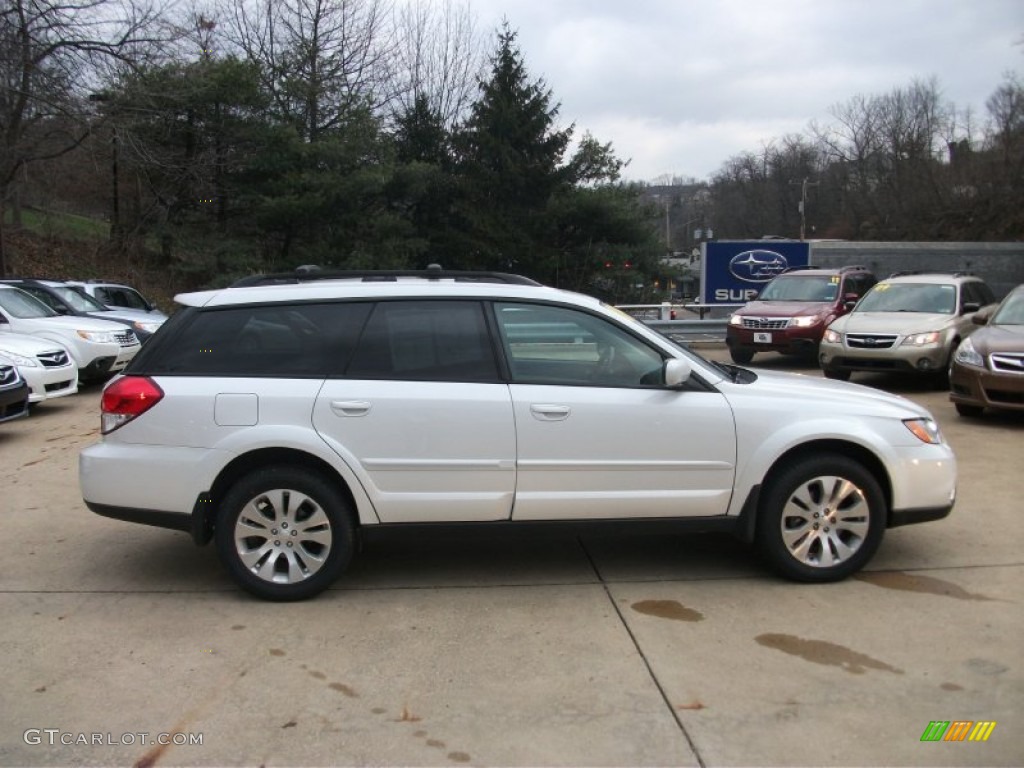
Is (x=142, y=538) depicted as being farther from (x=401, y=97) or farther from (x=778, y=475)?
(x=401, y=97)

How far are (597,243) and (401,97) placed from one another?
389 inches

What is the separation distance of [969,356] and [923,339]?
230cm

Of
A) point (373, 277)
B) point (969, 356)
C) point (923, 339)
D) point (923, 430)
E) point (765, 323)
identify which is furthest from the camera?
point (765, 323)

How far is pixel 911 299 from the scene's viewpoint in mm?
12375

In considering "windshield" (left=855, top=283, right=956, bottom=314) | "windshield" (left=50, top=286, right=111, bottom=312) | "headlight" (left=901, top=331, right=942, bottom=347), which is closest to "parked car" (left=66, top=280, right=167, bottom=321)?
"windshield" (left=50, top=286, right=111, bottom=312)

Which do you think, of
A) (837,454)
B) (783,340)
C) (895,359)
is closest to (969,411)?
(895,359)

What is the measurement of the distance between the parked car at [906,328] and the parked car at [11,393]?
1017 cm

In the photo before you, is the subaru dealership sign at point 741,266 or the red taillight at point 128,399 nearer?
the red taillight at point 128,399

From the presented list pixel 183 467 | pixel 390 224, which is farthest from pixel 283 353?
pixel 390 224

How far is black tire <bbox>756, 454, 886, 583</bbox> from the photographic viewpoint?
449 cm

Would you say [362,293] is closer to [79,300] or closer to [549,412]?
[549,412]

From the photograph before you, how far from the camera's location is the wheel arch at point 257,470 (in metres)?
4.35

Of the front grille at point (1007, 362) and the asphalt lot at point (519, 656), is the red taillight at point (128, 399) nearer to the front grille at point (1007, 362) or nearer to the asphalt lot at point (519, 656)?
the asphalt lot at point (519, 656)

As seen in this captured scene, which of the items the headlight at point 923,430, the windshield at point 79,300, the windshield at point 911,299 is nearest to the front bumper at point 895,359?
the windshield at point 911,299
